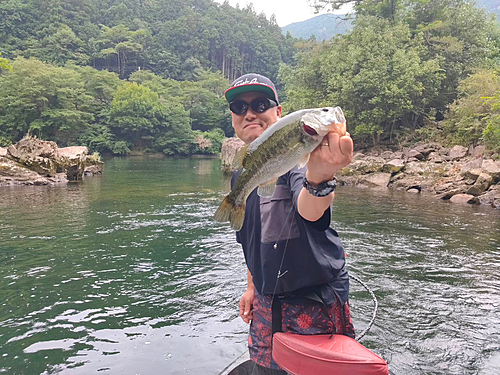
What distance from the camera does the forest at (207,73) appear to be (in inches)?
1123

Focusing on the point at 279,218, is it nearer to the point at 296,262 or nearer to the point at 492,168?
the point at 296,262

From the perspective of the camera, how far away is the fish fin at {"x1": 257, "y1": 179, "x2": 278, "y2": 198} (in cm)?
224

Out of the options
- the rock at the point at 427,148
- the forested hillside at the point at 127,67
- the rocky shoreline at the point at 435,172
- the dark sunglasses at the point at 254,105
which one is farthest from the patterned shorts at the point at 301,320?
the rock at the point at 427,148

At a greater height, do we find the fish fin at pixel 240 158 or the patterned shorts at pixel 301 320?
the fish fin at pixel 240 158

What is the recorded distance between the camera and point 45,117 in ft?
153

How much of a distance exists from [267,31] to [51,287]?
13685 cm

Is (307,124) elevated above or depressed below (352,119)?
below

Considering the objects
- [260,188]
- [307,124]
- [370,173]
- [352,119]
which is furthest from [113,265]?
[352,119]

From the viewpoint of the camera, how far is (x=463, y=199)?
17125 millimetres

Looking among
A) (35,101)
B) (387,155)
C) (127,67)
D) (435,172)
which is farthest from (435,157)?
(127,67)

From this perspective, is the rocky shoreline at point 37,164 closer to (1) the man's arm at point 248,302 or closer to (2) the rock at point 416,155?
(1) the man's arm at point 248,302

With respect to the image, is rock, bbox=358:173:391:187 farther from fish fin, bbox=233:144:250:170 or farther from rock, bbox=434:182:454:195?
fish fin, bbox=233:144:250:170

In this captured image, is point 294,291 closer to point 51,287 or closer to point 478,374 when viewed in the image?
point 478,374

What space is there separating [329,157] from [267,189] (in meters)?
0.52
